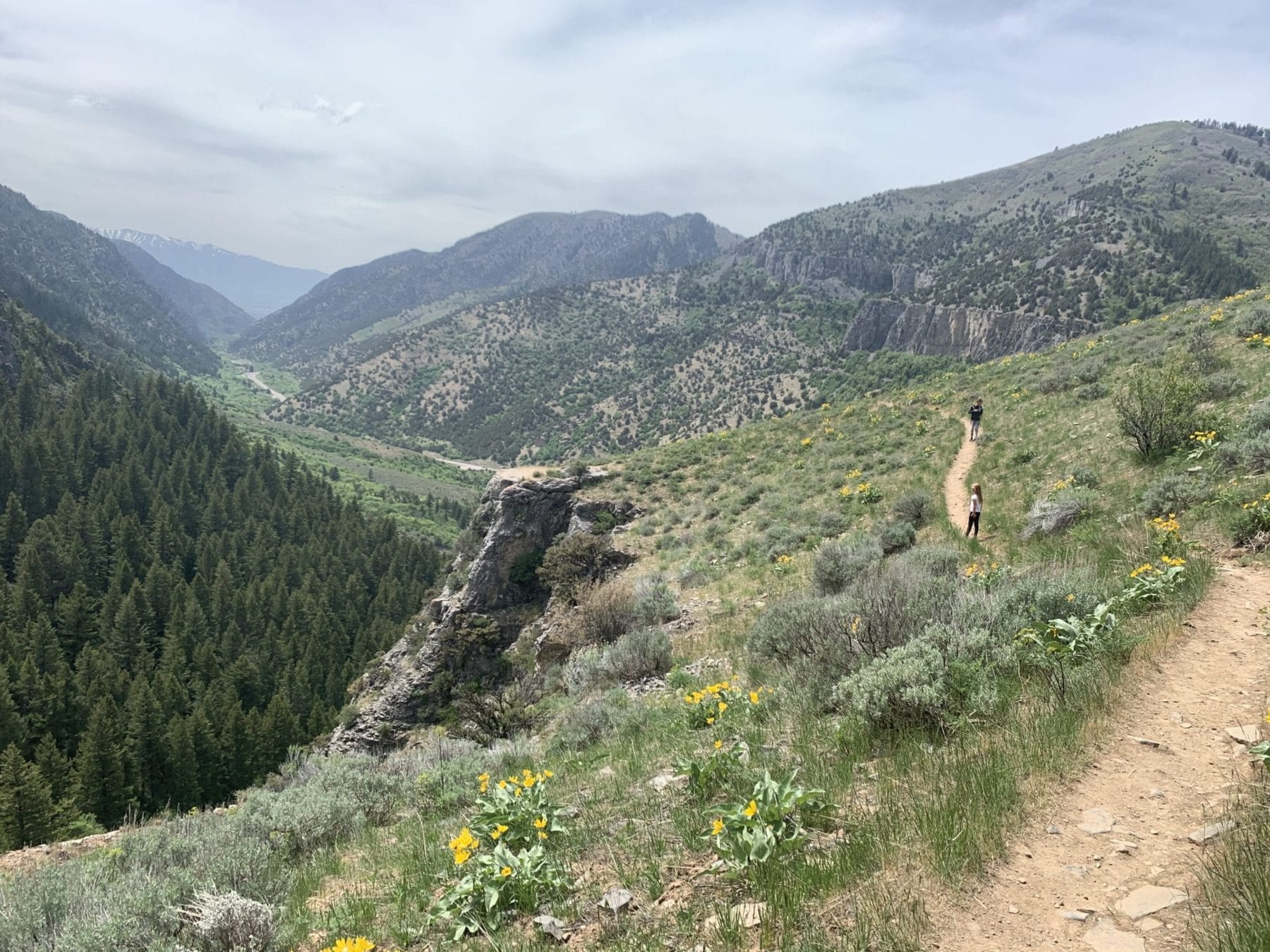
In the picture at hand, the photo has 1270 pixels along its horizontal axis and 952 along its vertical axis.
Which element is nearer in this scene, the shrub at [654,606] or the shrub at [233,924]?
the shrub at [233,924]

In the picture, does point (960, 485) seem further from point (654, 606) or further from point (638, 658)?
point (638, 658)

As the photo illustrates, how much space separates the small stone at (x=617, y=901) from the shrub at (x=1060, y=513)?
10973 mm

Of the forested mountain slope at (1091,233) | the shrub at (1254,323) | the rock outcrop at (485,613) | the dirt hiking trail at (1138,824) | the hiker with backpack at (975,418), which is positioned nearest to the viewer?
the dirt hiking trail at (1138,824)

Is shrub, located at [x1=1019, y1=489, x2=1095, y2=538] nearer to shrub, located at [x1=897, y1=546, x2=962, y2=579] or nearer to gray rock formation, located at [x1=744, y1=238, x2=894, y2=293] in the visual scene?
shrub, located at [x1=897, y1=546, x2=962, y2=579]

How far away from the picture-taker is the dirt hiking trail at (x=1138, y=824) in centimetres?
296

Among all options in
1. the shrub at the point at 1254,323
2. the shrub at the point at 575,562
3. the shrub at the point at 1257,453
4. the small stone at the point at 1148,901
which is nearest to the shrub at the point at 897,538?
the shrub at the point at 1257,453

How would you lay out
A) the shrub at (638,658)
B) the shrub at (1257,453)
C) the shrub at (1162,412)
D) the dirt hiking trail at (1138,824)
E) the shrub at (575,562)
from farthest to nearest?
the shrub at (575,562) → the shrub at (1162,412) → the shrub at (638,658) → the shrub at (1257,453) → the dirt hiking trail at (1138,824)

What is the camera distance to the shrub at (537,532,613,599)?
73.4ft

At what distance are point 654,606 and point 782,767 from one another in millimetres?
10712

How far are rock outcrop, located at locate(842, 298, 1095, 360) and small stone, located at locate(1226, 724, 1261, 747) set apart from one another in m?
105

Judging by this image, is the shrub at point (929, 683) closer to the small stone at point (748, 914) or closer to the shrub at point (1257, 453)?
the small stone at point (748, 914)

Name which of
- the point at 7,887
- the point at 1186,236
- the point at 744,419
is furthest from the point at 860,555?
the point at 744,419

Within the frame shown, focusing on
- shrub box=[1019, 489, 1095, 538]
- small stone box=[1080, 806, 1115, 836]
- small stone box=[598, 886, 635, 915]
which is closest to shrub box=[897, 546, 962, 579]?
shrub box=[1019, 489, 1095, 538]

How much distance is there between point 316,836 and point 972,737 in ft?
20.5
